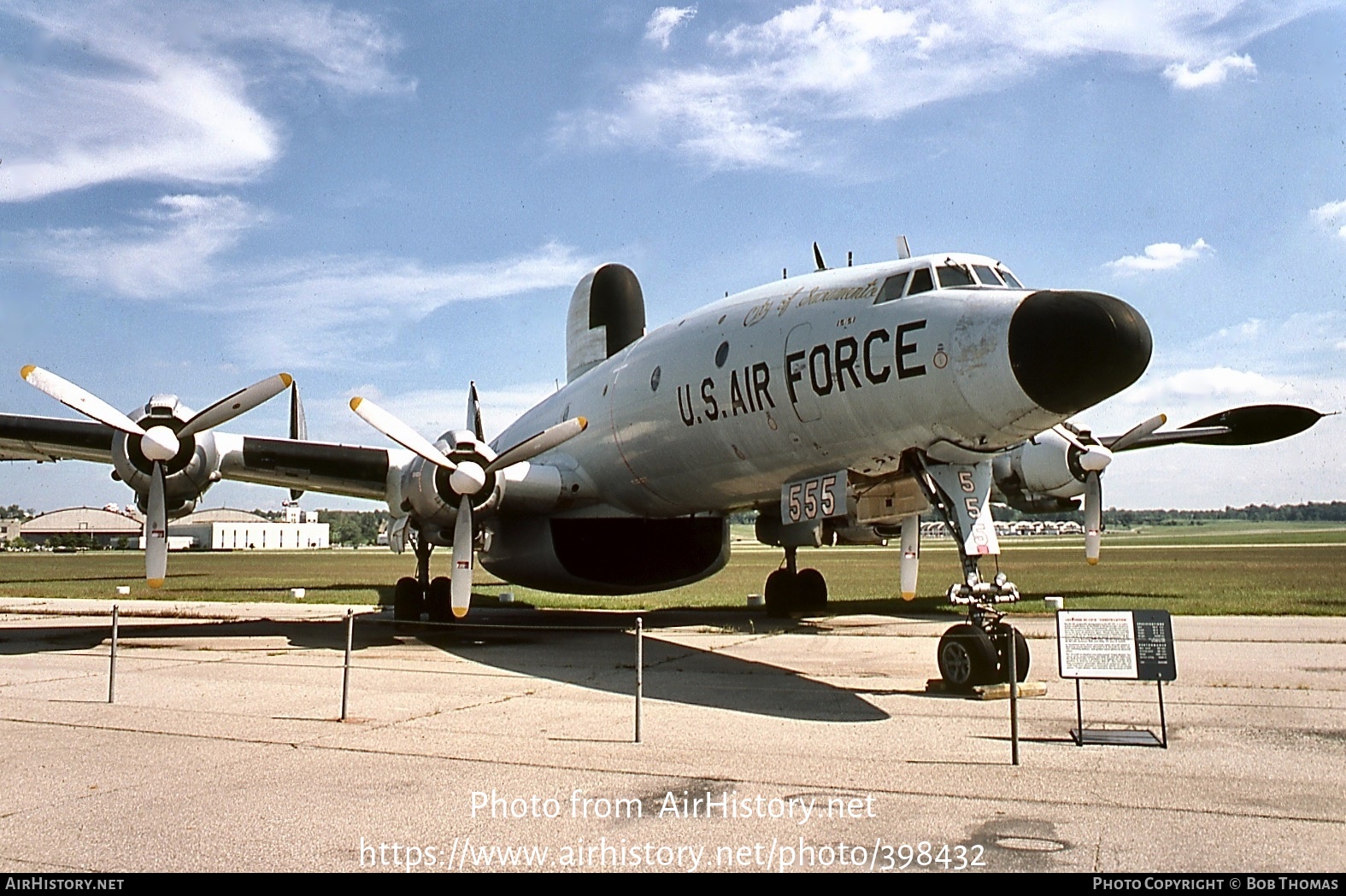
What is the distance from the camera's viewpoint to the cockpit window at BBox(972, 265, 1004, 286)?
10.9 metres

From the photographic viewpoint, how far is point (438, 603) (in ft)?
67.9

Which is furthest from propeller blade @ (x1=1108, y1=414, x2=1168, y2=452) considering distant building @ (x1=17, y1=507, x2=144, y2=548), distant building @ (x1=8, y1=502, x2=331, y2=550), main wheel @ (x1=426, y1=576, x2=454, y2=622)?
distant building @ (x1=17, y1=507, x2=144, y2=548)

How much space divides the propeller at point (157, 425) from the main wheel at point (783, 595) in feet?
39.5

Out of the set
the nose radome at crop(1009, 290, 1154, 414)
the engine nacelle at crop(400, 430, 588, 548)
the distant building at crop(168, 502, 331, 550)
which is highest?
the nose radome at crop(1009, 290, 1154, 414)

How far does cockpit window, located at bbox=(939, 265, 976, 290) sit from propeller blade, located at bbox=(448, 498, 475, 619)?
25.0 ft

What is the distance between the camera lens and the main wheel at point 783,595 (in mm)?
22219

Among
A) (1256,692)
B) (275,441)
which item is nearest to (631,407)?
(275,441)

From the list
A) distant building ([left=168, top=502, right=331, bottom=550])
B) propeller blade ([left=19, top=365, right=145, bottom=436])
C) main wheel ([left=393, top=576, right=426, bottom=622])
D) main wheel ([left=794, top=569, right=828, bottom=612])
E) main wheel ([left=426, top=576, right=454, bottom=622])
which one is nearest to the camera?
propeller blade ([left=19, top=365, right=145, bottom=436])

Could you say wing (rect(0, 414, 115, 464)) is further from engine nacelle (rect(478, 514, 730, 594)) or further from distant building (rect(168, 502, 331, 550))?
distant building (rect(168, 502, 331, 550))

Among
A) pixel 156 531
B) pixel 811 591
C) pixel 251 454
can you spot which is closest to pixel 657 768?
pixel 156 531

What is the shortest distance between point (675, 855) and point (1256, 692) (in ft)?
28.1

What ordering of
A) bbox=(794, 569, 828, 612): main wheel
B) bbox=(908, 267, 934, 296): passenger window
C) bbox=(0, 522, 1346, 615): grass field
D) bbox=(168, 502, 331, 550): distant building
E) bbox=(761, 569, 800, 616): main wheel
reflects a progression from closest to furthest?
bbox=(908, 267, 934, 296): passenger window, bbox=(761, 569, 800, 616): main wheel, bbox=(794, 569, 828, 612): main wheel, bbox=(0, 522, 1346, 615): grass field, bbox=(168, 502, 331, 550): distant building

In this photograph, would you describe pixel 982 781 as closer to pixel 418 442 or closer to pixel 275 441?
pixel 418 442

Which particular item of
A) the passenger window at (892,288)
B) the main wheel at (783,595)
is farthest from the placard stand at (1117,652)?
the main wheel at (783,595)
